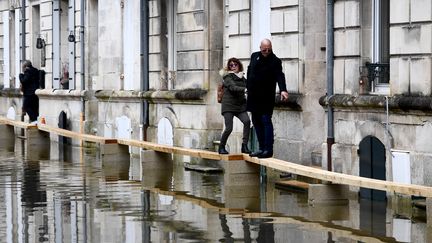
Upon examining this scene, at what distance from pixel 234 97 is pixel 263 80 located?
160 centimetres

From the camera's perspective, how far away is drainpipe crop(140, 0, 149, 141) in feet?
88.8

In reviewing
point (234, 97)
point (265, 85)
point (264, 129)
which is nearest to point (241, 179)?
point (264, 129)

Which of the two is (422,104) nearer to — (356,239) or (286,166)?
(286,166)

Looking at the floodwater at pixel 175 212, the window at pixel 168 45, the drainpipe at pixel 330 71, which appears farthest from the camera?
the window at pixel 168 45

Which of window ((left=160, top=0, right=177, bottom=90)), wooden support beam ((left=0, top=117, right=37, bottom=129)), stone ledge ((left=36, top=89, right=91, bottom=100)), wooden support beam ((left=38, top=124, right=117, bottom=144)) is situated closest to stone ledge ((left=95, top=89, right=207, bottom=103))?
window ((left=160, top=0, right=177, bottom=90))

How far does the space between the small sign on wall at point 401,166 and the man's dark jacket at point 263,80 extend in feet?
6.62

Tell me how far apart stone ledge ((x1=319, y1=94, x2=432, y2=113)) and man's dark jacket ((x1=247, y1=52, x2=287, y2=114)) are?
1233 millimetres

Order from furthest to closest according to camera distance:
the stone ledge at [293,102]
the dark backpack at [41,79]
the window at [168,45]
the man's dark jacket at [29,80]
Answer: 1. the dark backpack at [41,79]
2. the man's dark jacket at [29,80]
3. the window at [168,45]
4. the stone ledge at [293,102]

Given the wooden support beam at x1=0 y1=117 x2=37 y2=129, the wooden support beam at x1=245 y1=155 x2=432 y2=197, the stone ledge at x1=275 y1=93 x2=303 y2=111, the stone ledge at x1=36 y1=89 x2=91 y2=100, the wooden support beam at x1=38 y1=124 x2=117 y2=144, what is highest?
the stone ledge at x1=36 y1=89 x2=91 y2=100

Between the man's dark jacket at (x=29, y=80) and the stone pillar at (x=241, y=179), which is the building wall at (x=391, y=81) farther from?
the man's dark jacket at (x=29, y=80)

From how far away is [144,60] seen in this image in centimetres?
2742

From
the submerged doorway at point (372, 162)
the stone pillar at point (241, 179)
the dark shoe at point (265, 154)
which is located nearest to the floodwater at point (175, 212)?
the stone pillar at point (241, 179)

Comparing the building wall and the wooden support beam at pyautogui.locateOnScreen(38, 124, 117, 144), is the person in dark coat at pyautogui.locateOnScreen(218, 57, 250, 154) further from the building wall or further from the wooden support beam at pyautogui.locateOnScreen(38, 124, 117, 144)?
the wooden support beam at pyautogui.locateOnScreen(38, 124, 117, 144)

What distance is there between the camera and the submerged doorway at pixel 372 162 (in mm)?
17906
